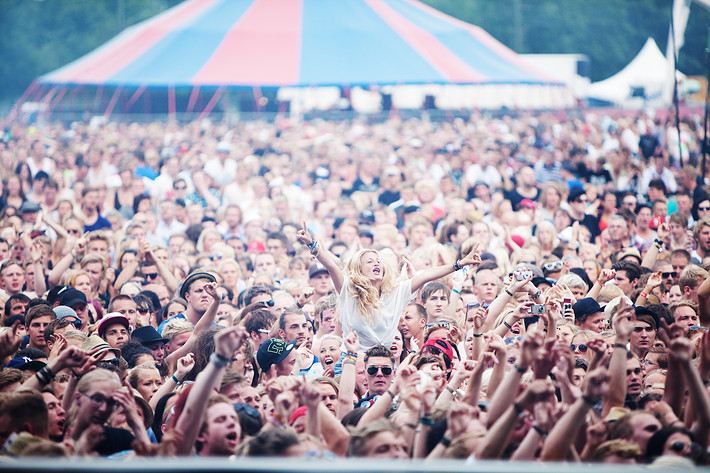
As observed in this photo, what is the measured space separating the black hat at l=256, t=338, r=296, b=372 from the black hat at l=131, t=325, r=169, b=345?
35.9 inches

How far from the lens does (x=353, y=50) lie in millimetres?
18922

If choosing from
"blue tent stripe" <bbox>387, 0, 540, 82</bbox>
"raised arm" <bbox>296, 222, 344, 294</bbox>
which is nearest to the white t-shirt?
"raised arm" <bbox>296, 222, 344, 294</bbox>

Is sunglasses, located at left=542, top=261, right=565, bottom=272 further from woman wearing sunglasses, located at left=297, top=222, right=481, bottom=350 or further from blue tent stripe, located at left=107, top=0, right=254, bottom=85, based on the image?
blue tent stripe, located at left=107, top=0, right=254, bottom=85

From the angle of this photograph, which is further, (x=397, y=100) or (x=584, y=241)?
(x=397, y=100)

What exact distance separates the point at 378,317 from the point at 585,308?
165 centimetres

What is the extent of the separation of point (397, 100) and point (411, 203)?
28074mm

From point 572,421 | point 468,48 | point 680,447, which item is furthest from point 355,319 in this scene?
point 468,48

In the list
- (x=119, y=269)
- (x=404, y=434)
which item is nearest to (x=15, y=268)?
(x=119, y=269)

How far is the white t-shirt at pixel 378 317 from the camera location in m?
5.68

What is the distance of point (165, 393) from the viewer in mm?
4863

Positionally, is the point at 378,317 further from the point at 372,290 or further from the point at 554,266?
the point at 554,266

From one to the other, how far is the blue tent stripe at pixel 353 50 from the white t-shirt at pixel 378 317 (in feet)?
40.5

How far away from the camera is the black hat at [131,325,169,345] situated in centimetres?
572

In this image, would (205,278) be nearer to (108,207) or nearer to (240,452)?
(240,452)
